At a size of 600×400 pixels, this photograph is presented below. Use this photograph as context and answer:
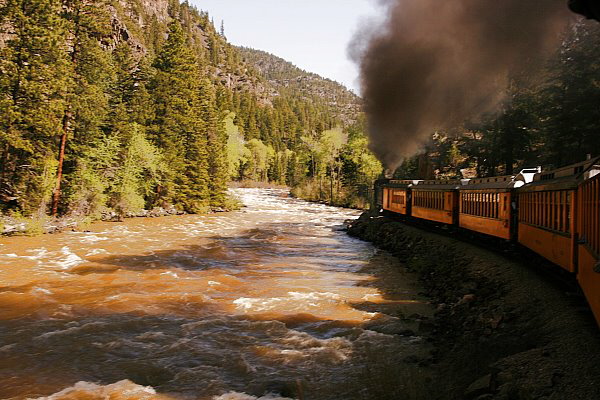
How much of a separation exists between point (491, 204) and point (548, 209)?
17.0ft

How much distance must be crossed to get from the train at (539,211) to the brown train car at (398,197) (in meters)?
1.85

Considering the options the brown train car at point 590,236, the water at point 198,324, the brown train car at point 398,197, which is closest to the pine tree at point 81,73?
the water at point 198,324

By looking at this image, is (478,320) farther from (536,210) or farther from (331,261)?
(331,261)

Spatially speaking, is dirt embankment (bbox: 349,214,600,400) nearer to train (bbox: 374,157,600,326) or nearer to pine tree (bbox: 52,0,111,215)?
train (bbox: 374,157,600,326)

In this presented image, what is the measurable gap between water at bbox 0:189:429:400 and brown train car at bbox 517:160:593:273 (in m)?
3.45

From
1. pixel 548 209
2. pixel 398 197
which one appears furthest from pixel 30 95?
pixel 548 209

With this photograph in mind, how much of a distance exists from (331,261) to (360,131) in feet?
148

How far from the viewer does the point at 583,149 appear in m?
25.9

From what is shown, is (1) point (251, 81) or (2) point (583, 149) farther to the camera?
(1) point (251, 81)

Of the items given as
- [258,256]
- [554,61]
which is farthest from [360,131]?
[258,256]

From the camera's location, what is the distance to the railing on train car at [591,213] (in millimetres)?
6121

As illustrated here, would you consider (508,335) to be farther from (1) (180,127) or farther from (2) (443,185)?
(1) (180,127)

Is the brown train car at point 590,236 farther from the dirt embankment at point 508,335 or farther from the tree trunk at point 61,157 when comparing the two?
the tree trunk at point 61,157

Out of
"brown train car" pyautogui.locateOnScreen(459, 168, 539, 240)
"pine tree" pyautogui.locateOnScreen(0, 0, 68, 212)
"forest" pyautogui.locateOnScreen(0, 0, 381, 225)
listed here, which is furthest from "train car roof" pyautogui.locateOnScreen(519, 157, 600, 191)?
"forest" pyautogui.locateOnScreen(0, 0, 381, 225)
